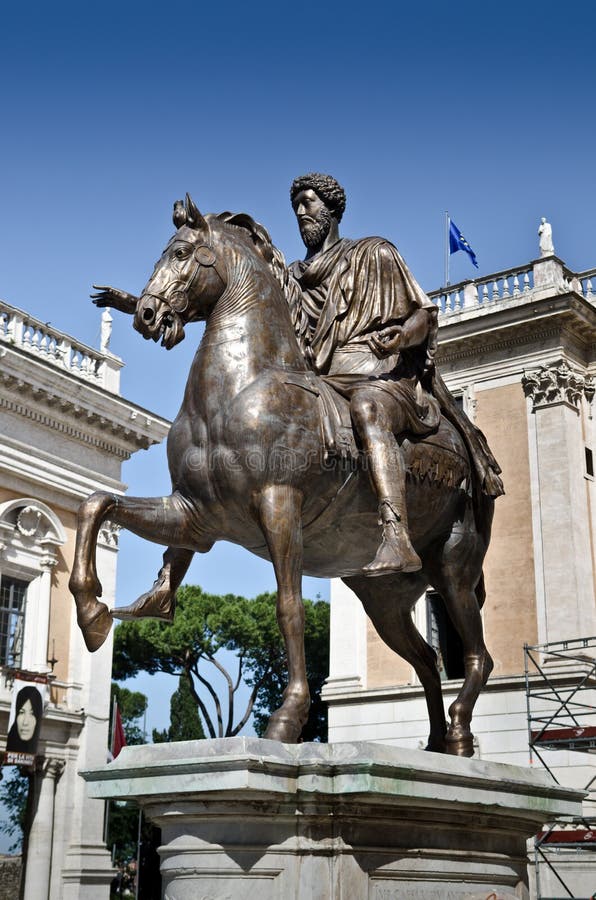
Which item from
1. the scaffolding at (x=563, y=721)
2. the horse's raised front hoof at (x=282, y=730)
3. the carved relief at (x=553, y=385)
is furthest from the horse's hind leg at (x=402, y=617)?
the carved relief at (x=553, y=385)

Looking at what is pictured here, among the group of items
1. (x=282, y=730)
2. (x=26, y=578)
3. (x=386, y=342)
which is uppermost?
(x=26, y=578)

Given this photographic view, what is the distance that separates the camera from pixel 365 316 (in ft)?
20.5

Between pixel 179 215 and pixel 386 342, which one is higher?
pixel 179 215

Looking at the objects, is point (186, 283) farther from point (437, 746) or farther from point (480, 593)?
point (437, 746)

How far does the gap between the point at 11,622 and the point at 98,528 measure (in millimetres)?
20168

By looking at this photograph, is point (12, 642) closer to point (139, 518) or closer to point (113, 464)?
point (113, 464)

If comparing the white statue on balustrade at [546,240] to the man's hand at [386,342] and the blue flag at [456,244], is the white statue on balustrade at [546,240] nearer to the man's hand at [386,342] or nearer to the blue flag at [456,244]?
the blue flag at [456,244]

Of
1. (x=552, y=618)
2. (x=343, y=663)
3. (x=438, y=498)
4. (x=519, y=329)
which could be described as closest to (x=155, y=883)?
(x=343, y=663)

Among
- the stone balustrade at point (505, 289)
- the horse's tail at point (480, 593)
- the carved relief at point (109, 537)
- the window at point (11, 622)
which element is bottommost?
the horse's tail at point (480, 593)

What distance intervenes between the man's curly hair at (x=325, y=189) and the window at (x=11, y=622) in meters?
19.2

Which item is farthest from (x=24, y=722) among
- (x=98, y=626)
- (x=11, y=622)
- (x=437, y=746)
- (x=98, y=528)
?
(x=98, y=528)

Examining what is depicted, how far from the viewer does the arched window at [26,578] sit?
24406 mm

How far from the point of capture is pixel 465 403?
27.8 metres

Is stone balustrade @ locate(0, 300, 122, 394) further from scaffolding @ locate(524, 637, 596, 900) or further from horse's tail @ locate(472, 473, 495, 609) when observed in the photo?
horse's tail @ locate(472, 473, 495, 609)
